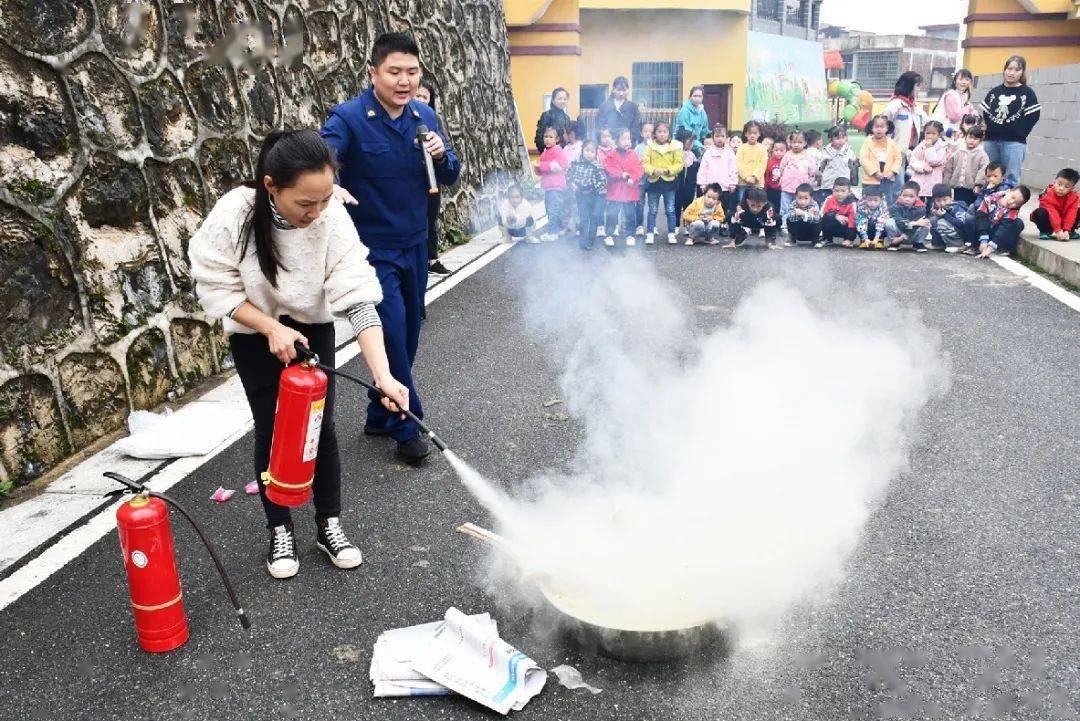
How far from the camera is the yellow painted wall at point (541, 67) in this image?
58.5 ft

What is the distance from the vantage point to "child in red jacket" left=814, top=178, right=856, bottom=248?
1058cm

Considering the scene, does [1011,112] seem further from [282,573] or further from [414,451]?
[282,573]

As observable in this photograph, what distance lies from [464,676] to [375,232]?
236 centimetres

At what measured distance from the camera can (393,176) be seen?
4.25 meters

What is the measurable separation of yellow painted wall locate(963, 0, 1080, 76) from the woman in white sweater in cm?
1922

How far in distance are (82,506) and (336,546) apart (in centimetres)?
136

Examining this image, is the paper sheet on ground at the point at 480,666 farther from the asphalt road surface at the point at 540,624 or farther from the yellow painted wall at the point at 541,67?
the yellow painted wall at the point at 541,67

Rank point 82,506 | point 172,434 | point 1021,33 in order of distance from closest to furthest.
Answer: point 82,506 → point 172,434 → point 1021,33

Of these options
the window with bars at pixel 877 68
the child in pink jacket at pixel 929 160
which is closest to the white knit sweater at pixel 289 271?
the child in pink jacket at pixel 929 160

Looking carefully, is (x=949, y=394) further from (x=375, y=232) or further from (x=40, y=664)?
(x=40, y=664)

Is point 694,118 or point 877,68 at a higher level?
point 877,68

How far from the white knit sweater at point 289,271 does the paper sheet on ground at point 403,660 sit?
Result: 1.07 metres

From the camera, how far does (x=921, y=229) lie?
33.9ft

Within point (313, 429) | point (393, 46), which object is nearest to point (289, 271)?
point (313, 429)
